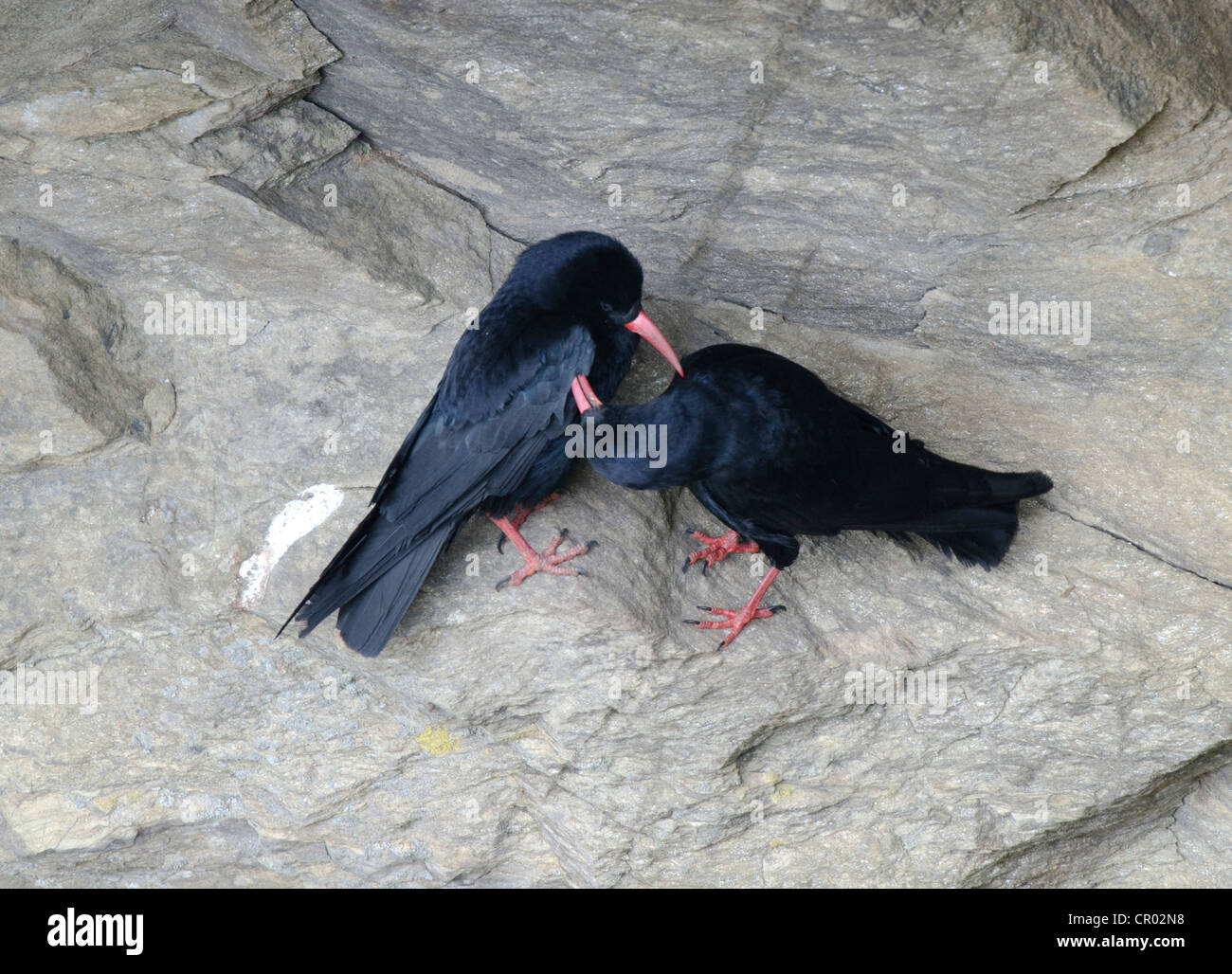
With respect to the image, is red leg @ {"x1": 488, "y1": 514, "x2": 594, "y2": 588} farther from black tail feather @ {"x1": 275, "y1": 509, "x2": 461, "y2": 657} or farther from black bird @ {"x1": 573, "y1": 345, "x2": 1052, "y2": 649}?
black bird @ {"x1": 573, "y1": 345, "x2": 1052, "y2": 649}

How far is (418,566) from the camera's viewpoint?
3.73 m

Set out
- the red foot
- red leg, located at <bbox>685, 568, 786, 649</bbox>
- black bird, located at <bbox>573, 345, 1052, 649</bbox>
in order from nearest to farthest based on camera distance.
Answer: black bird, located at <bbox>573, 345, 1052, 649</bbox> → red leg, located at <bbox>685, 568, 786, 649</bbox> → the red foot

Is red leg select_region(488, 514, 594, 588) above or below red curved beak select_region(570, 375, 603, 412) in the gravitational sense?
below

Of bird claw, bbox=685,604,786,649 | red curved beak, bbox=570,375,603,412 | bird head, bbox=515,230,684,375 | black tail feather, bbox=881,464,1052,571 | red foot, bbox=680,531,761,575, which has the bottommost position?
bird claw, bbox=685,604,786,649

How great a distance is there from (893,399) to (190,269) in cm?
278

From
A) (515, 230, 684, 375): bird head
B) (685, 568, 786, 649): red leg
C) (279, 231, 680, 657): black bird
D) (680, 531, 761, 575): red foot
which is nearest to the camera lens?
(279, 231, 680, 657): black bird

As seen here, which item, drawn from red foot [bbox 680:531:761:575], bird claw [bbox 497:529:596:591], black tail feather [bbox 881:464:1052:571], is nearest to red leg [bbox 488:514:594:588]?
bird claw [bbox 497:529:596:591]

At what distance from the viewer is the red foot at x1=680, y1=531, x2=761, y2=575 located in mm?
4184

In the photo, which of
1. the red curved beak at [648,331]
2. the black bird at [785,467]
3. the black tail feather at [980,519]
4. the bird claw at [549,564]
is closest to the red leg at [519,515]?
the bird claw at [549,564]

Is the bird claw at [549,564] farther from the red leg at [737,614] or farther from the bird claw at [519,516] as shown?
the red leg at [737,614]

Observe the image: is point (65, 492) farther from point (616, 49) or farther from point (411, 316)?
point (616, 49)

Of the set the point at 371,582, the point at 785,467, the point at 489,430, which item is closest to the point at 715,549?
the point at 785,467

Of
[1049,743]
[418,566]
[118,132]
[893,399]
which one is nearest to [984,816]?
[1049,743]

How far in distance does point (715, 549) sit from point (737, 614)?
0.31 meters
